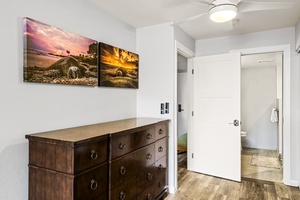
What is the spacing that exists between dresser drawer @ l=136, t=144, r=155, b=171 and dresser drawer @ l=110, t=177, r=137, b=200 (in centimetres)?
17

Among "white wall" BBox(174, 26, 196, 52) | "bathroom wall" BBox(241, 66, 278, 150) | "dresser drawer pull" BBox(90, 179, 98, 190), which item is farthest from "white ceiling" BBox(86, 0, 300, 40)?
"bathroom wall" BBox(241, 66, 278, 150)

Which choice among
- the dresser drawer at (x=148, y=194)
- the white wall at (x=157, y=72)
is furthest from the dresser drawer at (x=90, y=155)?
the white wall at (x=157, y=72)

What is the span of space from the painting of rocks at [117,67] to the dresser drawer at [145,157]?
35.3 inches

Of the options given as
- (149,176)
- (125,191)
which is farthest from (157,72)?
(125,191)

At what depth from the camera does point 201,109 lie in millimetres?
3578

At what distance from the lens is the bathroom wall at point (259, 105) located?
5379 mm

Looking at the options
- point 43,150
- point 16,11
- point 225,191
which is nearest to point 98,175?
point 43,150

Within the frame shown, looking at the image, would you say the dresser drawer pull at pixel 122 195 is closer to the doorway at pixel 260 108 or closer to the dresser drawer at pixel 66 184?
the dresser drawer at pixel 66 184

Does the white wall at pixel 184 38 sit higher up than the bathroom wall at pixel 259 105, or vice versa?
the white wall at pixel 184 38

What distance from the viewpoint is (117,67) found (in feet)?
8.68

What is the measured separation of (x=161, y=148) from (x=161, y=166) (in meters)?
0.23

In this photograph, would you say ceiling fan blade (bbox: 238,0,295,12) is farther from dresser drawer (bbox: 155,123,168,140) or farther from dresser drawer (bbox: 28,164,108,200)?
dresser drawer (bbox: 28,164,108,200)

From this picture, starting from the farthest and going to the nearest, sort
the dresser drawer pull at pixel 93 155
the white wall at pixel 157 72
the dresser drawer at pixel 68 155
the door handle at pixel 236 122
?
the door handle at pixel 236 122 < the white wall at pixel 157 72 < the dresser drawer pull at pixel 93 155 < the dresser drawer at pixel 68 155

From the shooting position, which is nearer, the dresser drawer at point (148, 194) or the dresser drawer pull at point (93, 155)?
the dresser drawer pull at point (93, 155)
